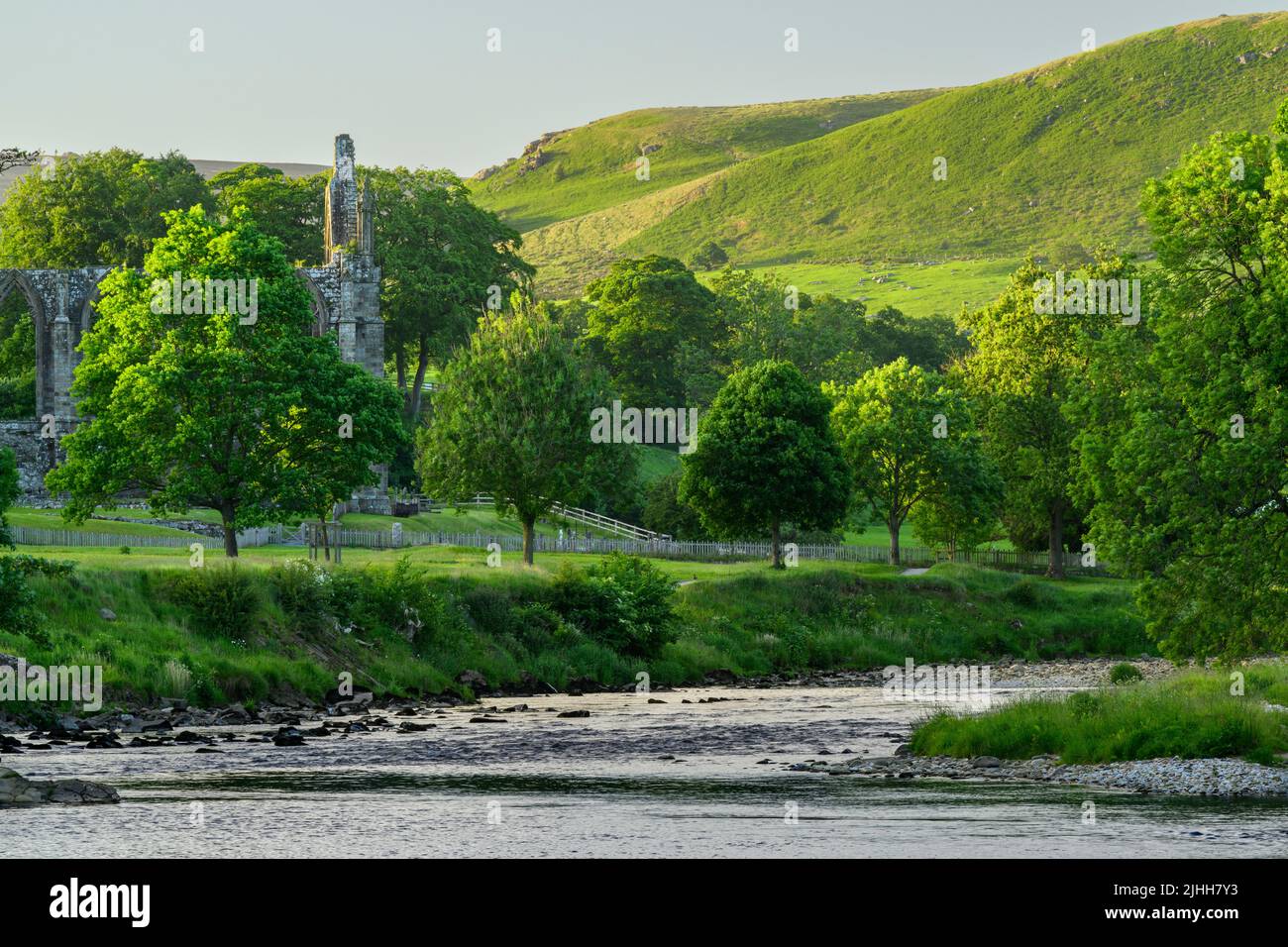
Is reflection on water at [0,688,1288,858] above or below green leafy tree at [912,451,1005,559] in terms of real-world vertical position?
below

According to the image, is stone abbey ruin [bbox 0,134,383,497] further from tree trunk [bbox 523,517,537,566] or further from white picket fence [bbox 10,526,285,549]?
tree trunk [bbox 523,517,537,566]

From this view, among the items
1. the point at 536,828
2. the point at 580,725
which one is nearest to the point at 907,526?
the point at 580,725

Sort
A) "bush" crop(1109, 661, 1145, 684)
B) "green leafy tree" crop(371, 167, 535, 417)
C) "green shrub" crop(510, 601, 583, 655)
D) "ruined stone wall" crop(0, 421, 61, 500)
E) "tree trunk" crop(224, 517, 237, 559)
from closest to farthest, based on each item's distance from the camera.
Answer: "bush" crop(1109, 661, 1145, 684) → "tree trunk" crop(224, 517, 237, 559) → "green shrub" crop(510, 601, 583, 655) → "ruined stone wall" crop(0, 421, 61, 500) → "green leafy tree" crop(371, 167, 535, 417)

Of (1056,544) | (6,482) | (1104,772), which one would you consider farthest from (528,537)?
(1104,772)

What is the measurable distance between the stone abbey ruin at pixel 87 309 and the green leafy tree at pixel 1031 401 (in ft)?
111

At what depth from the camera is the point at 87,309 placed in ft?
300

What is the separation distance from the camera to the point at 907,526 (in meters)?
127

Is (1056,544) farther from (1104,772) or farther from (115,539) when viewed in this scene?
(1104,772)

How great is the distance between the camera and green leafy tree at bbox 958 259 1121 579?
88000mm

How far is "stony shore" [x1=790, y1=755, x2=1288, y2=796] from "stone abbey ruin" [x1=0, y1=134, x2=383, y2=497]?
5839 centimetres

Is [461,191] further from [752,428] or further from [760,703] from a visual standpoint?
[760,703]

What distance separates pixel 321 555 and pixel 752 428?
2109cm

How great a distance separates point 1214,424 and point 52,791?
1129 inches

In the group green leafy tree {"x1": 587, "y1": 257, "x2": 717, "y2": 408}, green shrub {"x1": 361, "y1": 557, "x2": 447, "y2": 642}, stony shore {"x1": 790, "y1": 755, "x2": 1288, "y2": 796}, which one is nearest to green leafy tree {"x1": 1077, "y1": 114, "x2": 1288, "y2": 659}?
stony shore {"x1": 790, "y1": 755, "x2": 1288, "y2": 796}
